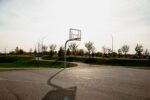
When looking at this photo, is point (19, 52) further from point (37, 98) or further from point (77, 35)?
point (37, 98)

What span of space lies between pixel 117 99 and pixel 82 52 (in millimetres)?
110815

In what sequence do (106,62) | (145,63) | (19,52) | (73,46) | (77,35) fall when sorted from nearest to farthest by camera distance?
1. (77,35)
2. (145,63)
3. (106,62)
4. (73,46)
5. (19,52)

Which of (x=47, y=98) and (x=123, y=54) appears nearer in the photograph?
(x=47, y=98)

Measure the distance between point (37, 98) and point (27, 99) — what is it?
1.72ft

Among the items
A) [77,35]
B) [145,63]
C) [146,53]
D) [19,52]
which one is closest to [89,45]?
[146,53]

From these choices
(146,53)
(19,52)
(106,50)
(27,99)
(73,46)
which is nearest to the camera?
(27,99)

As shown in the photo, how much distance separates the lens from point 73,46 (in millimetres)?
95500

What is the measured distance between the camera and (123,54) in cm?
10138

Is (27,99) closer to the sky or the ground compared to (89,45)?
closer to the ground

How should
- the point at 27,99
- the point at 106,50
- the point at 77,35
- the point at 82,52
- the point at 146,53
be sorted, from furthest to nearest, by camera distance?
the point at 82,52 → the point at 106,50 → the point at 146,53 → the point at 77,35 → the point at 27,99

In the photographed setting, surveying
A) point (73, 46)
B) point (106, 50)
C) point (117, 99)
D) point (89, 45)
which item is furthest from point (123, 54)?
point (117, 99)

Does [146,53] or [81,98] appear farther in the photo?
[146,53]

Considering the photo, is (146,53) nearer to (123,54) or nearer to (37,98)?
(123,54)

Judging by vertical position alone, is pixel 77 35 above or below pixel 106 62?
above
